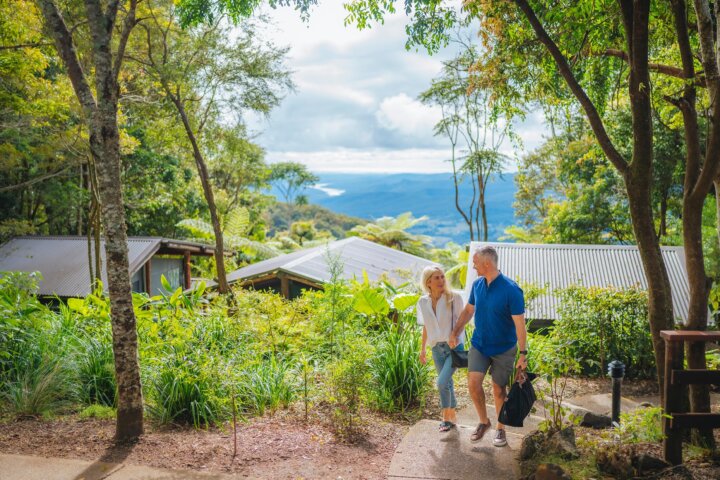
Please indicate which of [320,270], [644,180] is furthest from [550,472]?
[320,270]

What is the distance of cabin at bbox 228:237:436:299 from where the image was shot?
14.1 m

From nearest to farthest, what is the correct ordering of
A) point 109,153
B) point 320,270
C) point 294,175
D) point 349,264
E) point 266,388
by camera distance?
1. point 109,153
2. point 266,388
3. point 320,270
4. point 349,264
5. point 294,175

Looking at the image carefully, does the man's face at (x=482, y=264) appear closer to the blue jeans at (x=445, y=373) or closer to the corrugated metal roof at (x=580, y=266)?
the blue jeans at (x=445, y=373)

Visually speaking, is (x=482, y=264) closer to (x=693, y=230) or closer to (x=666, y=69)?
(x=693, y=230)

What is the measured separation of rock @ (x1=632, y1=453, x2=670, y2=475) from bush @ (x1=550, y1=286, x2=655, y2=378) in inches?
159

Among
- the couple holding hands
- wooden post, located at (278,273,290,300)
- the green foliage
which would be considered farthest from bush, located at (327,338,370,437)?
wooden post, located at (278,273,290,300)

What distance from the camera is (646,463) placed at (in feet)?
12.9

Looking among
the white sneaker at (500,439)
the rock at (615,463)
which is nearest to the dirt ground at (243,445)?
the white sneaker at (500,439)

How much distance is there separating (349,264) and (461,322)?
10863 millimetres

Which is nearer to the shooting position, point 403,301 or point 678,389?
point 678,389

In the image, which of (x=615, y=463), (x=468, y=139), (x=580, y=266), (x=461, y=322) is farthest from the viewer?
(x=468, y=139)

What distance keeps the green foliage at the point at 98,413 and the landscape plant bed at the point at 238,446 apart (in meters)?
0.09

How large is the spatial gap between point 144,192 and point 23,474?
18.5 m

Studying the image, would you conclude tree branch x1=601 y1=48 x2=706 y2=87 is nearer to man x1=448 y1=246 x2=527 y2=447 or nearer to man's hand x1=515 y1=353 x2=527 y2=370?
man x1=448 y1=246 x2=527 y2=447
